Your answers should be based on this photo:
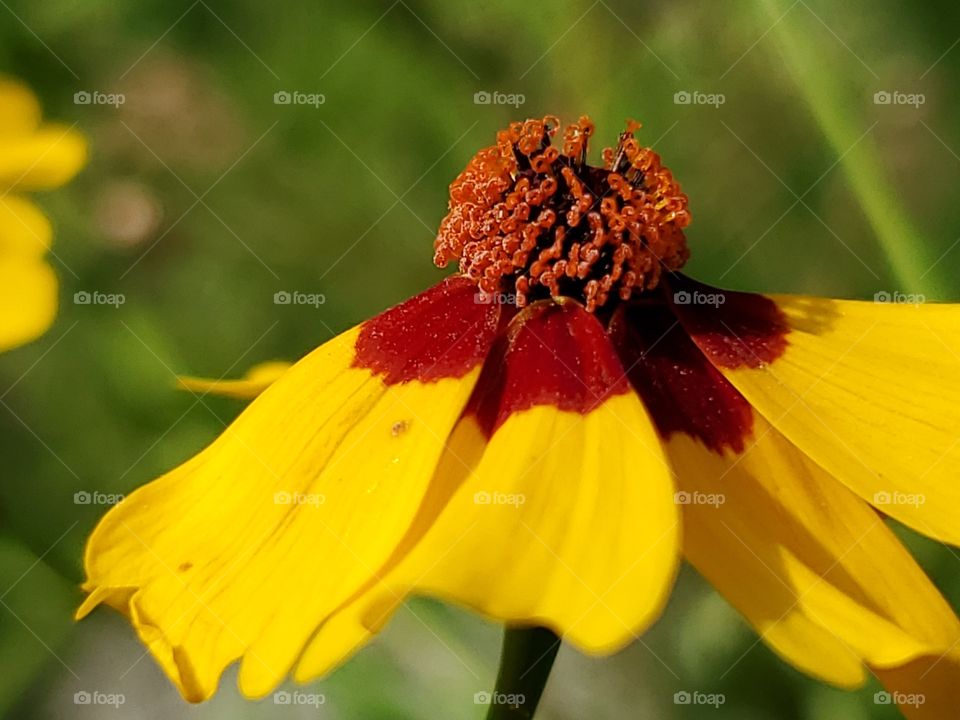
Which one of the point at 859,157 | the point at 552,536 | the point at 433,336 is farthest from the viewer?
the point at 859,157

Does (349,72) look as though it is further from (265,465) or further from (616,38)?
(265,465)

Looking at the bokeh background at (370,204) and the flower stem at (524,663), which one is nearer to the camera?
the flower stem at (524,663)

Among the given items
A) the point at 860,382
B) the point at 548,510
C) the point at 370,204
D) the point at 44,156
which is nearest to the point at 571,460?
the point at 548,510

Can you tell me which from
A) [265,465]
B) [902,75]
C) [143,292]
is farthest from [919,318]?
[143,292]

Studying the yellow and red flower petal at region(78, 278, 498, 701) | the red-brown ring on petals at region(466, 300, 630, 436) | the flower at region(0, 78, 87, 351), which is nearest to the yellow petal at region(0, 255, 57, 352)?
the flower at region(0, 78, 87, 351)

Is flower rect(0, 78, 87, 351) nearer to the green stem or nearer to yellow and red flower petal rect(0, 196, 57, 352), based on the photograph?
yellow and red flower petal rect(0, 196, 57, 352)

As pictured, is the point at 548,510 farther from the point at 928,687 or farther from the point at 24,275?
the point at 24,275

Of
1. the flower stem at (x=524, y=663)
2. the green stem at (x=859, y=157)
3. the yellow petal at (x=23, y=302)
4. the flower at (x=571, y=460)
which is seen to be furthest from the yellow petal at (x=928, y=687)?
the yellow petal at (x=23, y=302)

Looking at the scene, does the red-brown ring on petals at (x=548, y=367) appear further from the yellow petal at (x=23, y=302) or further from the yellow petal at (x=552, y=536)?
the yellow petal at (x=23, y=302)
